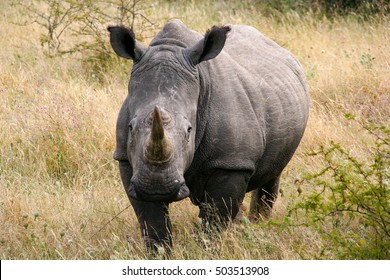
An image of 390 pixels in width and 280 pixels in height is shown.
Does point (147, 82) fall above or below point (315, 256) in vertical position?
above

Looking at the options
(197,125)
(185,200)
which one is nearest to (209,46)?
(197,125)

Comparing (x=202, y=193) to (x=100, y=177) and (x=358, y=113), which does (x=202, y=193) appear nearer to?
(x=100, y=177)

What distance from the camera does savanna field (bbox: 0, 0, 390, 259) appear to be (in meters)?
5.41

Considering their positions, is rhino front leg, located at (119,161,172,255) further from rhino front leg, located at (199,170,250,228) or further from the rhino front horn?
the rhino front horn

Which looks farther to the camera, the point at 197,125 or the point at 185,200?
the point at 185,200

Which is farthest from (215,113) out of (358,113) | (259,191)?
(358,113)

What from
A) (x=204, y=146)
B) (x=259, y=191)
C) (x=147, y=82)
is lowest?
(x=259, y=191)

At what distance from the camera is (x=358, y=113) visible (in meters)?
8.78

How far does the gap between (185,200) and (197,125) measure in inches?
56.6

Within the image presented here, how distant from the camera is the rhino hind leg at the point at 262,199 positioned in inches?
280

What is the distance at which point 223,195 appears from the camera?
5621mm

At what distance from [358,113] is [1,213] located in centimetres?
400

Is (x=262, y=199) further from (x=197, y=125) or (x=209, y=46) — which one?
(x=209, y=46)

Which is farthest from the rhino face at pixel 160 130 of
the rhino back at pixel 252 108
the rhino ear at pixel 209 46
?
the rhino back at pixel 252 108
